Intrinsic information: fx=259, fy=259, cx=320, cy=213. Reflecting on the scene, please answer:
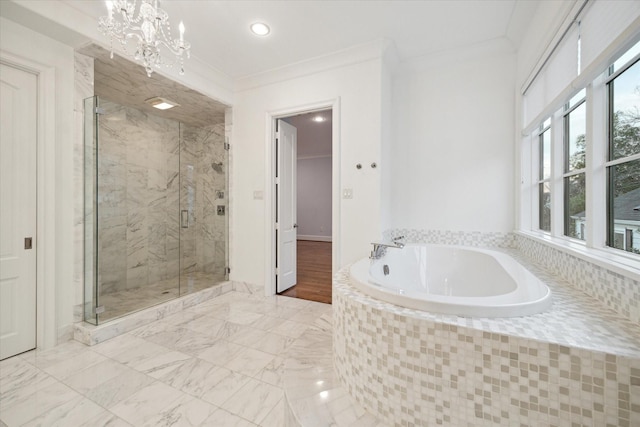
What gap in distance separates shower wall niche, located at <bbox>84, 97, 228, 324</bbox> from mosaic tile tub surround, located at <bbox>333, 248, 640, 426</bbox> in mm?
2597

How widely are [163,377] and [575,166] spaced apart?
3.02 m

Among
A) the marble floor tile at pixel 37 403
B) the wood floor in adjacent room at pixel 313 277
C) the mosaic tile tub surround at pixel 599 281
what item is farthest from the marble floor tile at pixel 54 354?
the mosaic tile tub surround at pixel 599 281

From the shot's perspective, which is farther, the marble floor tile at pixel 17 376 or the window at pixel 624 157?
the marble floor tile at pixel 17 376

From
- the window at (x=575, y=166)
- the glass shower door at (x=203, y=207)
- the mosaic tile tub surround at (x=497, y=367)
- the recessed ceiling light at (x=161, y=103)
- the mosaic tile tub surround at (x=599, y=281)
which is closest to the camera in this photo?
the mosaic tile tub surround at (x=497, y=367)

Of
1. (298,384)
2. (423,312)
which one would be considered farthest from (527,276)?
(298,384)

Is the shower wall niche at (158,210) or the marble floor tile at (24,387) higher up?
the shower wall niche at (158,210)

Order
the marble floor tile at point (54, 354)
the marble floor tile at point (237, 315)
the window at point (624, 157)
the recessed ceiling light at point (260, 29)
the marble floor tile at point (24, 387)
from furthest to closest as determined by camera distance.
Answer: the marble floor tile at point (237, 315), the recessed ceiling light at point (260, 29), the marble floor tile at point (54, 354), the marble floor tile at point (24, 387), the window at point (624, 157)

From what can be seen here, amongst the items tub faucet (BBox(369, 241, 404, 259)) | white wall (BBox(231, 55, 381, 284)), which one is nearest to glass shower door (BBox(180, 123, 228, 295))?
white wall (BBox(231, 55, 381, 284))

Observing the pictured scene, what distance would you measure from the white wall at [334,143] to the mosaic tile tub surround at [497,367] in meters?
1.56

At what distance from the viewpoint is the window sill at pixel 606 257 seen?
1021mm

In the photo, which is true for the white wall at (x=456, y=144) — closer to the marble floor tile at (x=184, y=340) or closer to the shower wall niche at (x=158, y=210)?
the marble floor tile at (x=184, y=340)

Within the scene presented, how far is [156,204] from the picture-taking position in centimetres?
365

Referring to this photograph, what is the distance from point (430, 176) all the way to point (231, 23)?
96.3 inches

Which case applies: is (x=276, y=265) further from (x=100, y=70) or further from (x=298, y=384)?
(x=100, y=70)
